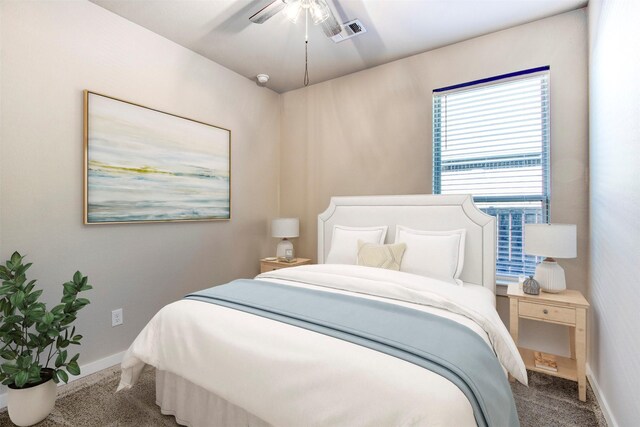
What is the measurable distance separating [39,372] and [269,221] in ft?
8.30

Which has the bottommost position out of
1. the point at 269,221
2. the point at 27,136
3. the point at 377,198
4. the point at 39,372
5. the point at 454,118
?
the point at 39,372

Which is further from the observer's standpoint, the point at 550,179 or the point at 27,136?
the point at 550,179

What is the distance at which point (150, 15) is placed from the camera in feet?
8.12

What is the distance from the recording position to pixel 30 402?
1.74 meters

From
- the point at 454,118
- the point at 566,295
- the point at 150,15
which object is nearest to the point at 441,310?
the point at 566,295

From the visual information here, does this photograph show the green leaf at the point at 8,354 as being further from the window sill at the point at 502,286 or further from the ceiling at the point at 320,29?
the window sill at the point at 502,286

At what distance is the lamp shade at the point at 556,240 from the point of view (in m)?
2.07

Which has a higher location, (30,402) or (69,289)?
(69,289)

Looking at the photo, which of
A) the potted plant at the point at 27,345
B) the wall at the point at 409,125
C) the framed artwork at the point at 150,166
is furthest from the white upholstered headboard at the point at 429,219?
the potted plant at the point at 27,345

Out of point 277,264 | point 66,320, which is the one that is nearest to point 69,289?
point 66,320

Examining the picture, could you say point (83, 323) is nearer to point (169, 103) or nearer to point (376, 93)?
point (169, 103)

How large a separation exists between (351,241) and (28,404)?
2.38 m

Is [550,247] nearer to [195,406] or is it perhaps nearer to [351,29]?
[351,29]

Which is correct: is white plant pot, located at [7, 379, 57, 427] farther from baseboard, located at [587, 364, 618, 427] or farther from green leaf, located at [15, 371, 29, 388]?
baseboard, located at [587, 364, 618, 427]
